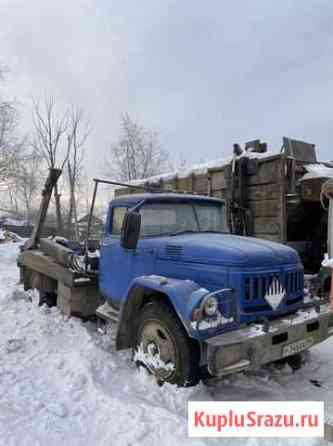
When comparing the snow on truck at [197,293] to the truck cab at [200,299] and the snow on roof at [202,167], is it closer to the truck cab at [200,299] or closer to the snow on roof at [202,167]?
the truck cab at [200,299]

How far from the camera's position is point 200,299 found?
10.2 feet

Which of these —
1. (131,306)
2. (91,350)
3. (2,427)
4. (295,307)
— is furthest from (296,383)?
(2,427)

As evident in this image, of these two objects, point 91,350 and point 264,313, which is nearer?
point 264,313

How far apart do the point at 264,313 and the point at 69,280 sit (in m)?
3.19

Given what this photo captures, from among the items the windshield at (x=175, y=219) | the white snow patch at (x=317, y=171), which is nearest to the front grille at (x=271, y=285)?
the windshield at (x=175, y=219)

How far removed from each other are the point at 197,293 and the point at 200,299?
94 mm

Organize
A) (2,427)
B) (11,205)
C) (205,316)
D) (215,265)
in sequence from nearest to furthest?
(2,427), (205,316), (215,265), (11,205)

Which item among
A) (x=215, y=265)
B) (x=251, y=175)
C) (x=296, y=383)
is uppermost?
(x=251, y=175)

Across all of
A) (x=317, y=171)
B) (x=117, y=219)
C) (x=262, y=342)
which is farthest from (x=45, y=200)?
(x=317, y=171)

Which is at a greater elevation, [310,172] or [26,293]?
[310,172]

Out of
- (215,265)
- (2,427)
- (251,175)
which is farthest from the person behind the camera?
(251,175)

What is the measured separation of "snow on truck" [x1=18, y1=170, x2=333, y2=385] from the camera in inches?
123

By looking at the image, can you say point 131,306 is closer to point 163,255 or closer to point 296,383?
point 163,255

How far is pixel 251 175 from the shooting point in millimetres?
7336
